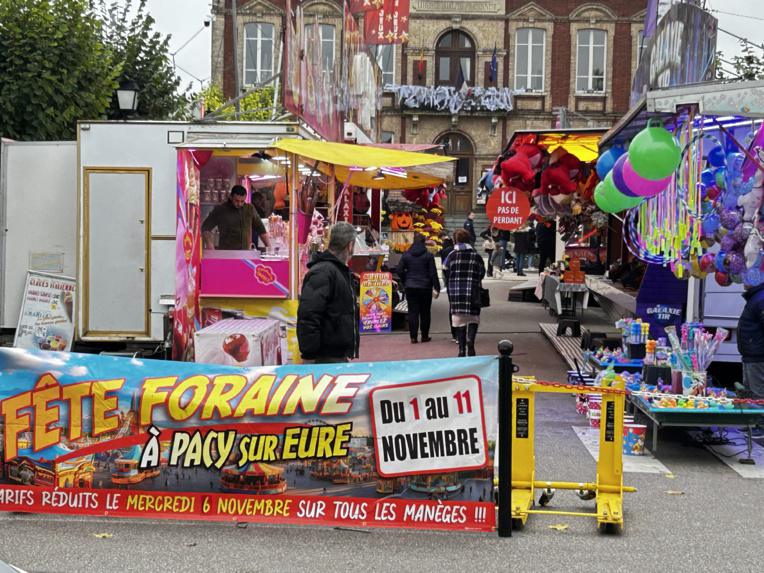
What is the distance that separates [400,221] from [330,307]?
50.2ft

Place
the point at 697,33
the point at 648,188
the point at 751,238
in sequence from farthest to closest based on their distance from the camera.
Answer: the point at 697,33, the point at 648,188, the point at 751,238

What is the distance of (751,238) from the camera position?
26.9ft

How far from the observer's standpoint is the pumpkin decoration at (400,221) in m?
22.4

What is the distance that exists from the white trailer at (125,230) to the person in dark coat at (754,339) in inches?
223

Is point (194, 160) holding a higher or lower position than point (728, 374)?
higher

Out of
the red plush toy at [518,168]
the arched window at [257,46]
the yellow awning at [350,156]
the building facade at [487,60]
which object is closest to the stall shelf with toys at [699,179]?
the yellow awning at [350,156]

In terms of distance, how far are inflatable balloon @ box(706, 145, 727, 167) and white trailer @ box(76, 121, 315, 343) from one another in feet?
15.9

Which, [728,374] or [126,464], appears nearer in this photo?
[126,464]

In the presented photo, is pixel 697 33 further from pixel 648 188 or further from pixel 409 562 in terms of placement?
pixel 409 562

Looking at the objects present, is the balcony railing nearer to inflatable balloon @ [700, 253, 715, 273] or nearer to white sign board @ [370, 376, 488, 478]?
inflatable balloon @ [700, 253, 715, 273]

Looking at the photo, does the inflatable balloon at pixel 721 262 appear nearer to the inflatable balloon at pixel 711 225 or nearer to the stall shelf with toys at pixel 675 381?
the inflatable balloon at pixel 711 225

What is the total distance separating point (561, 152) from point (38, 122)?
24.8 feet

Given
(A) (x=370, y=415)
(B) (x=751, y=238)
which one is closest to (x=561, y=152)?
(B) (x=751, y=238)

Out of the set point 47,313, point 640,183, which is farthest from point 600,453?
point 47,313
